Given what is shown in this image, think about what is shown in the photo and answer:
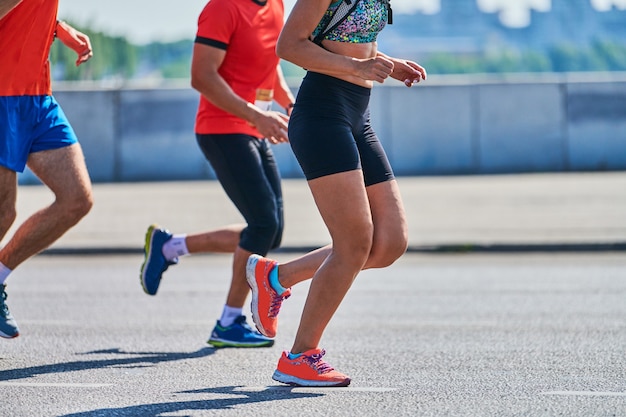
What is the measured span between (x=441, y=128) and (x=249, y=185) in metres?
17.8

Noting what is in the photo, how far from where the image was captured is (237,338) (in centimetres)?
656

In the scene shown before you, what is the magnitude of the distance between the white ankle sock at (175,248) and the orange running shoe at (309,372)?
1892 mm

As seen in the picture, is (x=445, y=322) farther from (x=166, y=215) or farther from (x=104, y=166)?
(x=104, y=166)

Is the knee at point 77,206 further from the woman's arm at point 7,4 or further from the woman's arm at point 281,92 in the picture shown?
the woman's arm at point 281,92

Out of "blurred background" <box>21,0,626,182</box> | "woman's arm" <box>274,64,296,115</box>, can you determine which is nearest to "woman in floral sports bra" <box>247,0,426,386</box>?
"woman's arm" <box>274,64,296,115</box>

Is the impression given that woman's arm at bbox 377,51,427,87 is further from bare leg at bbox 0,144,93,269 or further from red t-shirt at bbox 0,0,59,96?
red t-shirt at bbox 0,0,59,96

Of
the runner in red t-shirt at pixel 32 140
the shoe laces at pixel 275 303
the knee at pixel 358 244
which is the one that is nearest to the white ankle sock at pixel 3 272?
the runner in red t-shirt at pixel 32 140

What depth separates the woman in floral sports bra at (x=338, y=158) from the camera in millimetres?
5009

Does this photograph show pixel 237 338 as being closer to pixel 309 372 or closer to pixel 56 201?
pixel 56 201

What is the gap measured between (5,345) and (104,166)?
17275 mm

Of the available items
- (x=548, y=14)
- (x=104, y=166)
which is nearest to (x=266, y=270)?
(x=104, y=166)

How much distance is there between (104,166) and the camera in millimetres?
23594

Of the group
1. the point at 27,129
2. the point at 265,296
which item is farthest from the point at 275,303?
the point at 27,129

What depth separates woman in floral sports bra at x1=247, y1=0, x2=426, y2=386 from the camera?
5.01 meters
